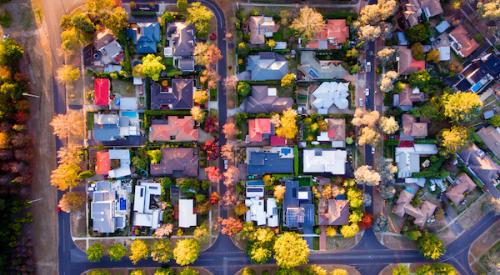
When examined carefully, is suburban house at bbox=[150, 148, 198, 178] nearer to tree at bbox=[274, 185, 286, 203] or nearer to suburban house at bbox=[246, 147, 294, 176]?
suburban house at bbox=[246, 147, 294, 176]

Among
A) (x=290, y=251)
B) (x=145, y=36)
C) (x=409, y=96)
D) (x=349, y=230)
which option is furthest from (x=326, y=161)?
(x=145, y=36)

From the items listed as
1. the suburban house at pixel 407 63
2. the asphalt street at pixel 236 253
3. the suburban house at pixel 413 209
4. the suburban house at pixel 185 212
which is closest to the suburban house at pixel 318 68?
the asphalt street at pixel 236 253

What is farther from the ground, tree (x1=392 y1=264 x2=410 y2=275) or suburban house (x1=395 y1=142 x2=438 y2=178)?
suburban house (x1=395 y1=142 x2=438 y2=178)

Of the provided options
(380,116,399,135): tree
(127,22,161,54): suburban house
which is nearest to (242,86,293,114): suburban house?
(380,116,399,135): tree

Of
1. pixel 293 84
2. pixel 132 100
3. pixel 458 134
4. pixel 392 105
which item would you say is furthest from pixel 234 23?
pixel 458 134

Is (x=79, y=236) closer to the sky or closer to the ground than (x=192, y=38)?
closer to the ground

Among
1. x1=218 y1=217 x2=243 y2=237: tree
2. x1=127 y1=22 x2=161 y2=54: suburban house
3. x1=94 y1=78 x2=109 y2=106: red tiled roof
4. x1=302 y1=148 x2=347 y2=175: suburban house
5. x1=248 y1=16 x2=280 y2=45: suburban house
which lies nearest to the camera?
x1=218 y1=217 x2=243 y2=237: tree

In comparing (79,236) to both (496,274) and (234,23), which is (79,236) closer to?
(234,23)
